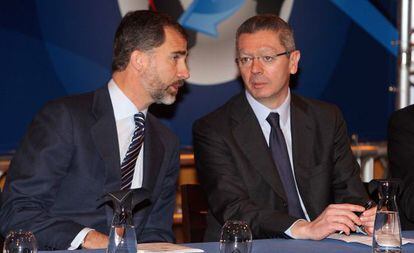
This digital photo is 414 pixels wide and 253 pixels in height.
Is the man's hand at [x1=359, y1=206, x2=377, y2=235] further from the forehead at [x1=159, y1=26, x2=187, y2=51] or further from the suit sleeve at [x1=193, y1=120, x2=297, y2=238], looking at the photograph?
the forehead at [x1=159, y1=26, x2=187, y2=51]

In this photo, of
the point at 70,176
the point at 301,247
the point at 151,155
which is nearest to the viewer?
the point at 301,247

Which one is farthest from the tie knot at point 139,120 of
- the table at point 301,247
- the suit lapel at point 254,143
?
the table at point 301,247

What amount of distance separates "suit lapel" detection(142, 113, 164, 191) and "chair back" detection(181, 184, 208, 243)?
0.18 m

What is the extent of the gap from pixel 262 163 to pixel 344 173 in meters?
0.53

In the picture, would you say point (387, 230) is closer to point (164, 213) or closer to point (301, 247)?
point (301, 247)

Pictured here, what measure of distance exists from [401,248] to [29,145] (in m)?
1.67

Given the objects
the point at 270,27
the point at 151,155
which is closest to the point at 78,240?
the point at 151,155

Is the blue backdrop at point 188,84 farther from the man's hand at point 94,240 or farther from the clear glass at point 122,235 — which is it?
the clear glass at point 122,235

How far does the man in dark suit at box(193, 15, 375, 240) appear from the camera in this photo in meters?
4.04

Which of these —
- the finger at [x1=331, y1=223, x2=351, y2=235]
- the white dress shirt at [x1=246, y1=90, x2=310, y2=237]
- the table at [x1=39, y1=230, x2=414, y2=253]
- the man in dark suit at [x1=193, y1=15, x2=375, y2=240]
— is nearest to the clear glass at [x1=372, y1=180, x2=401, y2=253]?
the table at [x1=39, y1=230, x2=414, y2=253]

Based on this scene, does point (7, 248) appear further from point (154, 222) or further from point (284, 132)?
point (284, 132)

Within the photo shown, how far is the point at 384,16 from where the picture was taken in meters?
6.57

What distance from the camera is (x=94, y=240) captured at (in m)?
3.44

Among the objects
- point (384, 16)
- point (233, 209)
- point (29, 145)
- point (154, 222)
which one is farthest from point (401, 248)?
point (384, 16)
